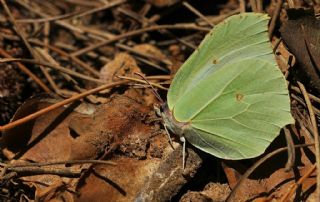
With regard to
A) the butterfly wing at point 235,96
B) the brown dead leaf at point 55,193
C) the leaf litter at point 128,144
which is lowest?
the brown dead leaf at point 55,193

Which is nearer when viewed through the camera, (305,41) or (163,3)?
(305,41)

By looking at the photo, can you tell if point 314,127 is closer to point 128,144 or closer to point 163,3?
point 128,144

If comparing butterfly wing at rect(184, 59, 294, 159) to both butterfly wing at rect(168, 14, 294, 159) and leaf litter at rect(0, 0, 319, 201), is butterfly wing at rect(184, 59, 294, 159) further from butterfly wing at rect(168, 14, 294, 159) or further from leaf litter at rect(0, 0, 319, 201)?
leaf litter at rect(0, 0, 319, 201)

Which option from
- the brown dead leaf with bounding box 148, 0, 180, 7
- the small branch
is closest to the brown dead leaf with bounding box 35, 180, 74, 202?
the small branch

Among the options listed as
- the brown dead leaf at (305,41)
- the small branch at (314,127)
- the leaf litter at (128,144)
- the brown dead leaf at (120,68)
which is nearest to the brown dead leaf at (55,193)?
the leaf litter at (128,144)

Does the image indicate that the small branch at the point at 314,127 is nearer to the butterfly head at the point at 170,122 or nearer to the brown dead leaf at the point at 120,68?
the butterfly head at the point at 170,122

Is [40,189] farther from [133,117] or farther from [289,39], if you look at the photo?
[289,39]

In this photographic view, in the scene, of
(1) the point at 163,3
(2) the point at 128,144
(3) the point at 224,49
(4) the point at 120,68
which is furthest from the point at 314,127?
(1) the point at 163,3

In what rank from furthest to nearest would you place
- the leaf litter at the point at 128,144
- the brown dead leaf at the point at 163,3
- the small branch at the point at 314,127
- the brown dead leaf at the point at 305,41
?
the brown dead leaf at the point at 163,3, the brown dead leaf at the point at 305,41, the leaf litter at the point at 128,144, the small branch at the point at 314,127
